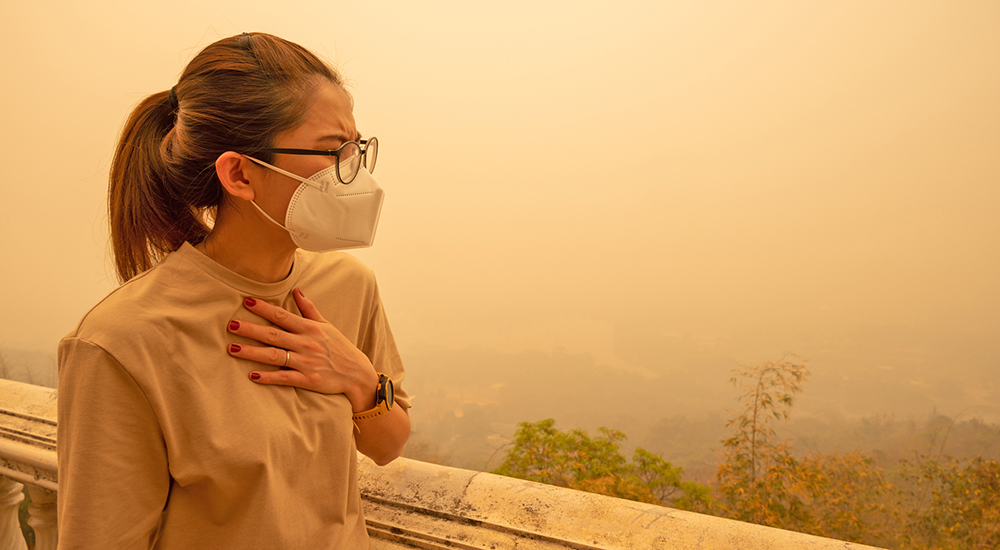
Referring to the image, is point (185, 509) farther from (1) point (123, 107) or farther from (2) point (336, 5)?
(1) point (123, 107)

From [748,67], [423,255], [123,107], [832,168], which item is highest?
[748,67]

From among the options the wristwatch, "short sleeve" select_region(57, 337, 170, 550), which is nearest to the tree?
the wristwatch

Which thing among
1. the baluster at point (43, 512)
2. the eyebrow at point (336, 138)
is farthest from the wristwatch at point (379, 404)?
the baluster at point (43, 512)

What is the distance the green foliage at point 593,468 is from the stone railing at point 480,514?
4.68 ft

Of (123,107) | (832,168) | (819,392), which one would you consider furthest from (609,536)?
(123,107)

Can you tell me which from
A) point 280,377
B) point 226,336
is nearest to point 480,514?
point 280,377

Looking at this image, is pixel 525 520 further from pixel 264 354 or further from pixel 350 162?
pixel 350 162

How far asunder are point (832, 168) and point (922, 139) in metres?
0.43

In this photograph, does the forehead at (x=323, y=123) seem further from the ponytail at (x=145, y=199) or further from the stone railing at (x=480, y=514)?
the stone railing at (x=480, y=514)

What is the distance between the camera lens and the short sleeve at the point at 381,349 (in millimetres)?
1266

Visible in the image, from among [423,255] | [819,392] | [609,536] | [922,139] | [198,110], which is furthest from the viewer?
[423,255]

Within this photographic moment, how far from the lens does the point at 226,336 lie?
34.7 inches

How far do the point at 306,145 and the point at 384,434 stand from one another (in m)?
0.66

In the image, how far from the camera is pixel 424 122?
3420 mm
